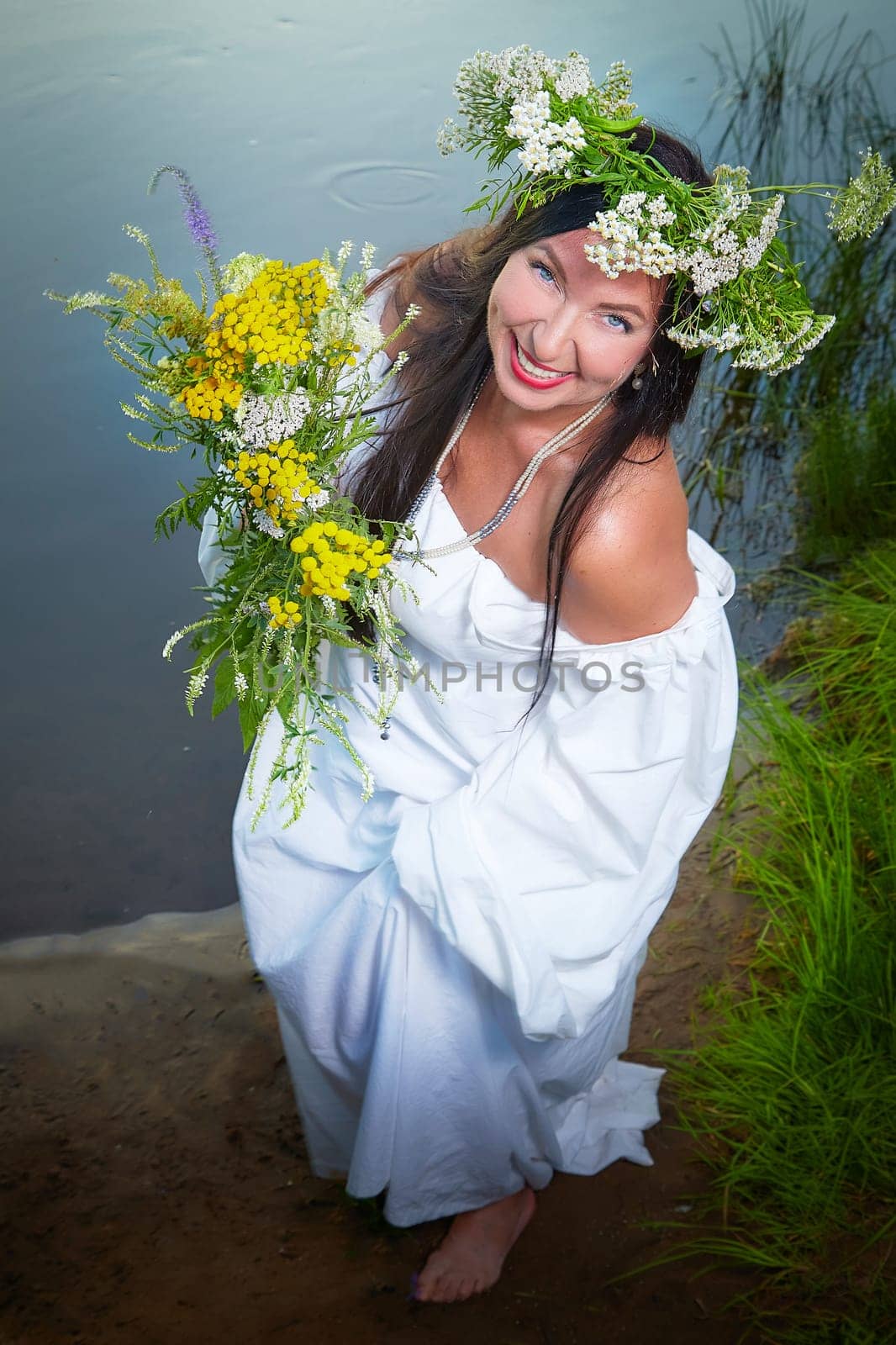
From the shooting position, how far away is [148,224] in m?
3.42

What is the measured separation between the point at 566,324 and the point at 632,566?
34 cm

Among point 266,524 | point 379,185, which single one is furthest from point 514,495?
point 379,185

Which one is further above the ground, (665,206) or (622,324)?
(665,206)

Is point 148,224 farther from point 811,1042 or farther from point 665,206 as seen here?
point 811,1042

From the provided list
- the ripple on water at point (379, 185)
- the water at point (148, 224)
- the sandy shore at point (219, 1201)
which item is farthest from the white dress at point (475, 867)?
the ripple on water at point (379, 185)

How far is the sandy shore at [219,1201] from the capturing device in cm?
196

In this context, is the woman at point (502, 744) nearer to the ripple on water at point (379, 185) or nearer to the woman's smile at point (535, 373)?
the woman's smile at point (535, 373)

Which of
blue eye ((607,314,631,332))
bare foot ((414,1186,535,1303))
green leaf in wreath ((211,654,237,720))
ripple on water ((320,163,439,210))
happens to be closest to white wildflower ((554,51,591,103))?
blue eye ((607,314,631,332))

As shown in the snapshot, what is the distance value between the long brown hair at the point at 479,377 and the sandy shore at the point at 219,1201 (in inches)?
40.8

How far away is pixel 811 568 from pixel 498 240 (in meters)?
2.08

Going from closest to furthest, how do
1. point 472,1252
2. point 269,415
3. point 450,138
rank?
1. point 269,415
2. point 450,138
3. point 472,1252

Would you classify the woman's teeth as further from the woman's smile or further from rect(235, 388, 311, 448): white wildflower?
rect(235, 388, 311, 448): white wildflower

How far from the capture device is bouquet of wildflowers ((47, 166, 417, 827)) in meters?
1.31

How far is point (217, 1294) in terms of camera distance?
1.96 m
